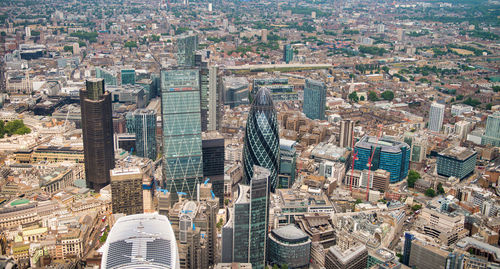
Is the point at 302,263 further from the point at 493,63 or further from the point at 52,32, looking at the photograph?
the point at 52,32

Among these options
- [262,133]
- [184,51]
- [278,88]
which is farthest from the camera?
[278,88]

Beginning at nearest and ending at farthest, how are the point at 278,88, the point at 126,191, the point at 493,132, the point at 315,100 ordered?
the point at 126,191
the point at 493,132
the point at 315,100
the point at 278,88

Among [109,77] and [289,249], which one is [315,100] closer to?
[109,77]

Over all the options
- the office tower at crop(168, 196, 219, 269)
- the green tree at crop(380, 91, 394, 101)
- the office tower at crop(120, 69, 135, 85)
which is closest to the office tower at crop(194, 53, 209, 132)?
the office tower at crop(168, 196, 219, 269)

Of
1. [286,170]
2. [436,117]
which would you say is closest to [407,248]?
[286,170]

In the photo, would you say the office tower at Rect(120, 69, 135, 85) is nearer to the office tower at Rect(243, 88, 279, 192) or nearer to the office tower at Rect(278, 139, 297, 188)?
the office tower at Rect(278, 139, 297, 188)

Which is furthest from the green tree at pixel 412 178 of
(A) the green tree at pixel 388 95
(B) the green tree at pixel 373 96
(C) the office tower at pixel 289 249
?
(A) the green tree at pixel 388 95
